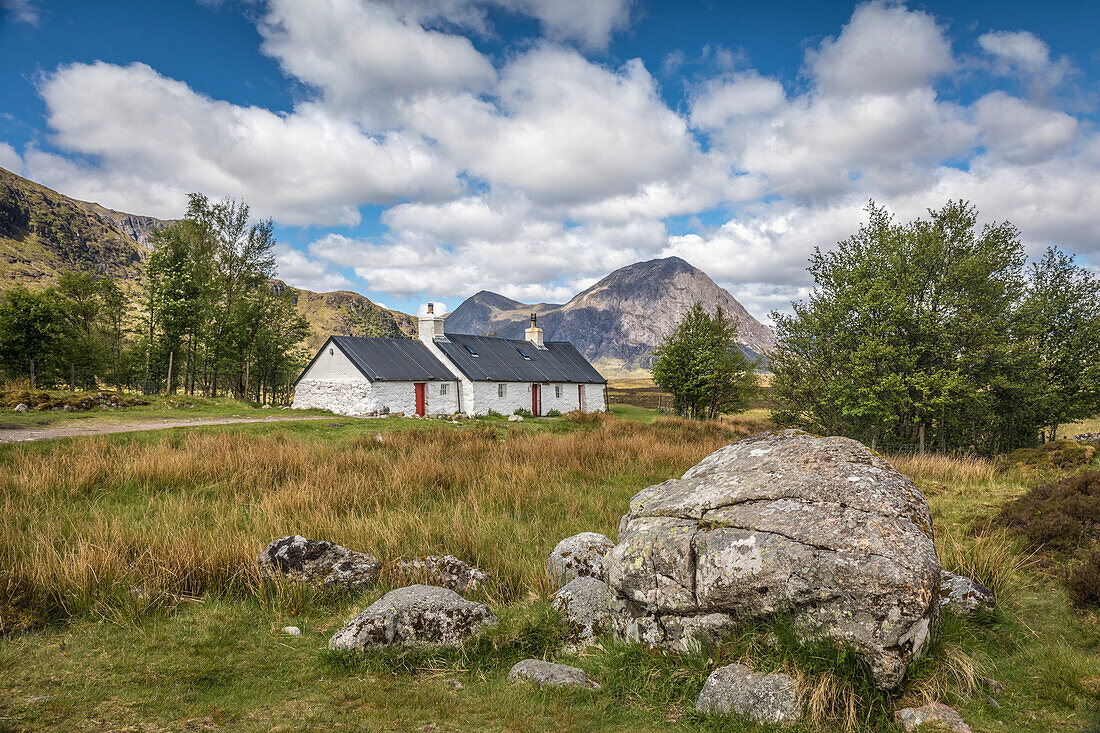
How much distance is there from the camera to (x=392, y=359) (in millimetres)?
37031

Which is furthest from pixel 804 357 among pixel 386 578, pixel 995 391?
pixel 386 578

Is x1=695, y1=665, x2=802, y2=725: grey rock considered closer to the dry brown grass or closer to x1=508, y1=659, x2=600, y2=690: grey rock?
x1=508, y1=659, x2=600, y2=690: grey rock

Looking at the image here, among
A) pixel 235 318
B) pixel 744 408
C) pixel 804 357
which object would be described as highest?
pixel 235 318

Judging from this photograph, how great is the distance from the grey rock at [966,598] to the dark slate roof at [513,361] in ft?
115

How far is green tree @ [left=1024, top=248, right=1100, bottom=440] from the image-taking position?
24.3 m

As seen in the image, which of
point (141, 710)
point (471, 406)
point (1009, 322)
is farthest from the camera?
point (471, 406)

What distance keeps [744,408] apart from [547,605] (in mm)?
41890

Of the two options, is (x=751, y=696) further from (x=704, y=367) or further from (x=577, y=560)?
(x=704, y=367)

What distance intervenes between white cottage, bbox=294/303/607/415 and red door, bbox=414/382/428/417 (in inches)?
2.7

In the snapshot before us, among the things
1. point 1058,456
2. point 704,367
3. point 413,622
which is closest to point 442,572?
point 413,622

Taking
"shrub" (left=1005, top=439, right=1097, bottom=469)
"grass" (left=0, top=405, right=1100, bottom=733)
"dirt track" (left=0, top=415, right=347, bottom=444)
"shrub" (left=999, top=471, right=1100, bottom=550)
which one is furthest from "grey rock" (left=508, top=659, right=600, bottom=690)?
"dirt track" (left=0, top=415, right=347, bottom=444)

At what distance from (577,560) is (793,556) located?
115 inches

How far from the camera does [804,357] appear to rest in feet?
97.6

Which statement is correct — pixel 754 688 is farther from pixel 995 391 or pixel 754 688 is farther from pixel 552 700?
pixel 995 391
